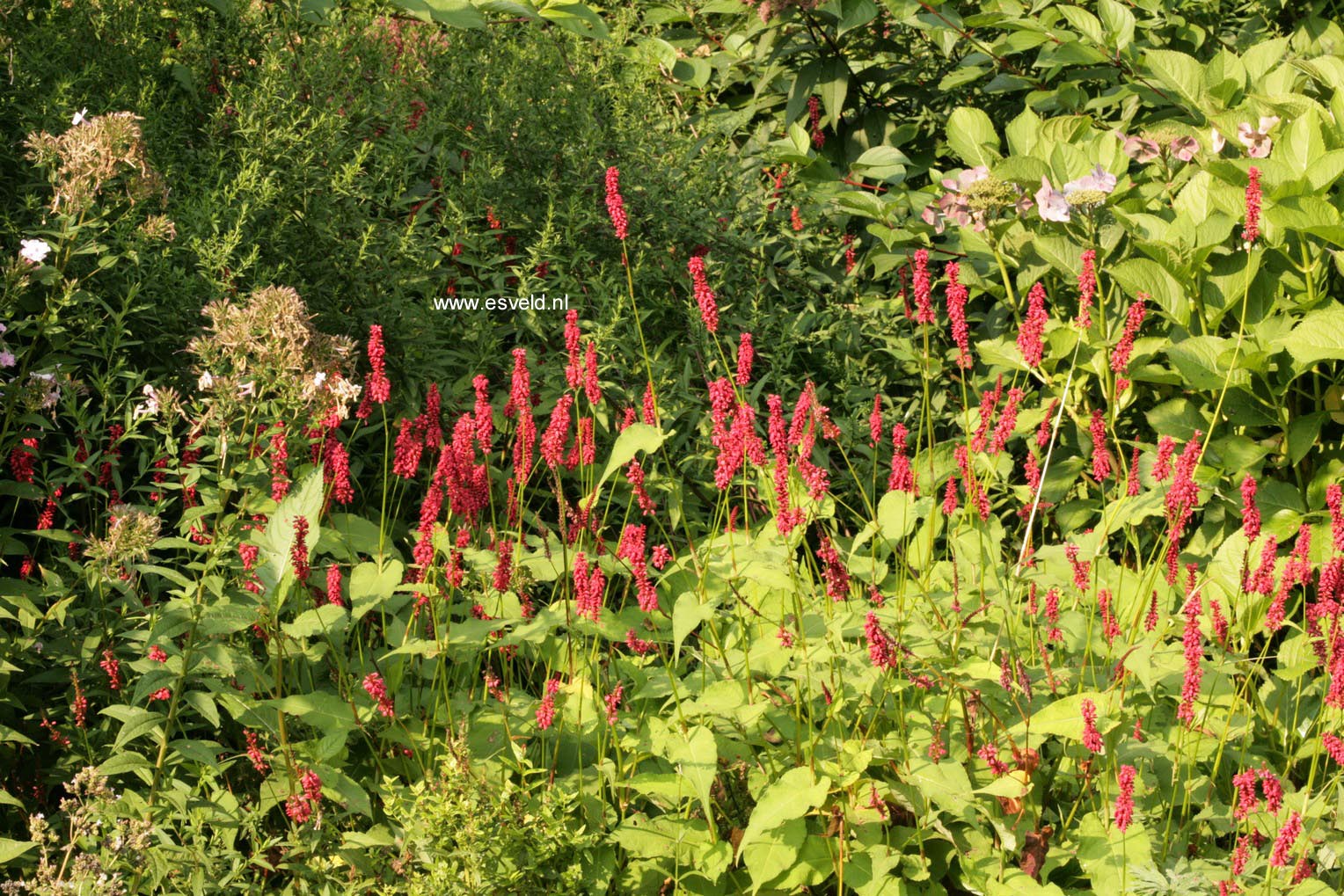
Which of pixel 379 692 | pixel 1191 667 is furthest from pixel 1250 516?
pixel 379 692

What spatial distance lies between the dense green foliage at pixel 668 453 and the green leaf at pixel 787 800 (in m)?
0.01

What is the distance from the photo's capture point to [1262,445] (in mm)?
3461

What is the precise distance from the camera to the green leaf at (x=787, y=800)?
225 cm

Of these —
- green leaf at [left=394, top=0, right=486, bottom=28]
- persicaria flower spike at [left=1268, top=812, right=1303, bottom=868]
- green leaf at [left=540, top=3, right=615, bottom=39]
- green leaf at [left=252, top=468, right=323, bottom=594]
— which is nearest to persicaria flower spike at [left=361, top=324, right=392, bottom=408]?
green leaf at [left=252, top=468, right=323, bottom=594]

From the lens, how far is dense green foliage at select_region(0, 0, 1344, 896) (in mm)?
2393

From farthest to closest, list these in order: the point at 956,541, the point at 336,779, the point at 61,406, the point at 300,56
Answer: the point at 300,56, the point at 61,406, the point at 956,541, the point at 336,779

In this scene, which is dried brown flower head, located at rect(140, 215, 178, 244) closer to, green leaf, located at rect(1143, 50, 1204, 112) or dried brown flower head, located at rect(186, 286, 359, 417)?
dried brown flower head, located at rect(186, 286, 359, 417)

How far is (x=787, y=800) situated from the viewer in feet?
7.47

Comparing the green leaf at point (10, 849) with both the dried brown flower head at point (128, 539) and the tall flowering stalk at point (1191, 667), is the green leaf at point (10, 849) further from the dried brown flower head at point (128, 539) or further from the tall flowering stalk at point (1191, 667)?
the tall flowering stalk at point (1191, 667)

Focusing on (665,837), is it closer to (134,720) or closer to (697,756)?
(697,756)

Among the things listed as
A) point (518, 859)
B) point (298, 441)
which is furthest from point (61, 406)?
point (518, 859)

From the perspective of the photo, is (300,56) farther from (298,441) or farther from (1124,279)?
(1124,279)

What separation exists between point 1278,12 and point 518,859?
4.05 meters

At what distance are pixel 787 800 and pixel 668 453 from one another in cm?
141
